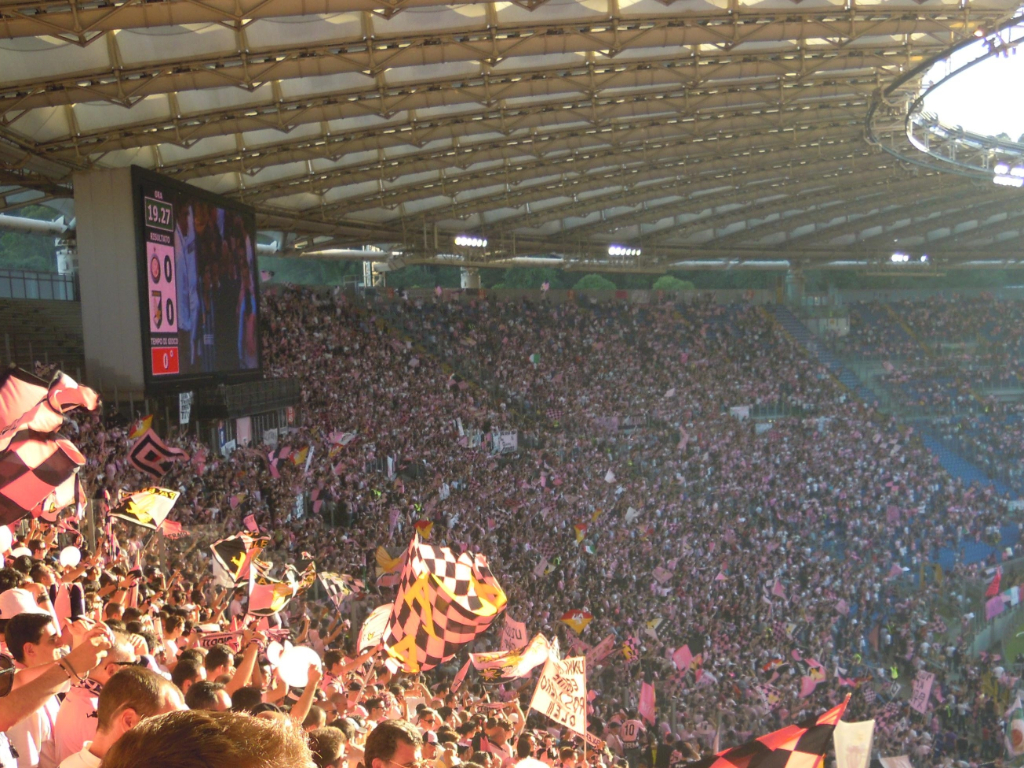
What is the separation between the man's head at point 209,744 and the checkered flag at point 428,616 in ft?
22.9

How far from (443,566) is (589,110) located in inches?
441

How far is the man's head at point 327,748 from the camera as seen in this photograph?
2916 millimetres

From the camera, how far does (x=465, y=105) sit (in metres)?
17.3

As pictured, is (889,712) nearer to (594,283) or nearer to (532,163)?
(532,163)

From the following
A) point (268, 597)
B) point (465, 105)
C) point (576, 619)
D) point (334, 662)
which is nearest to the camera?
point (334, 662)

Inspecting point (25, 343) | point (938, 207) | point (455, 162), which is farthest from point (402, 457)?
point (938, 207)

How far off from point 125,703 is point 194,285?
14.4 m

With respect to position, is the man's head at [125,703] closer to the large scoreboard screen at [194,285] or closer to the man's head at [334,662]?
the man's head at [334,662]

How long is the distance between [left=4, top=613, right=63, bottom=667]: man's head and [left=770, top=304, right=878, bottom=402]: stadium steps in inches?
1304

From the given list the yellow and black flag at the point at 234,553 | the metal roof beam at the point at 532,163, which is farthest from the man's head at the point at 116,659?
the metal roof beam at the point at 532,163

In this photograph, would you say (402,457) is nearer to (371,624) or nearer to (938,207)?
(371,624)

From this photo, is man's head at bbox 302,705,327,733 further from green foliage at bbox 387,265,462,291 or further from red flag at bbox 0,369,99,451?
green foliage at bbox 387,265,462,291

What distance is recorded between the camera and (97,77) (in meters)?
13.0

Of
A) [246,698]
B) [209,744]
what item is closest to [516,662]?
[246,698]
